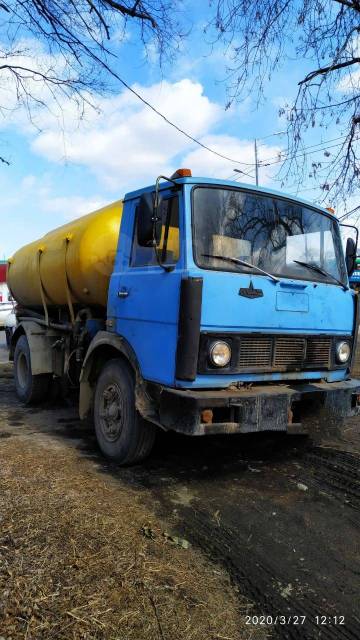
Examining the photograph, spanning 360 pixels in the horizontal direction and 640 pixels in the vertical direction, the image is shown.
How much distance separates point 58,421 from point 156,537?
3586mm

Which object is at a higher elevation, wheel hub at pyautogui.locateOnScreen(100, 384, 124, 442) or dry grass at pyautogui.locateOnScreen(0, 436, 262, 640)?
wheel hub at pyautogui.locateOnScreen(100, 384, 124, 442)

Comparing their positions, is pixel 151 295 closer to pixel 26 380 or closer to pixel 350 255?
pixel 350 255

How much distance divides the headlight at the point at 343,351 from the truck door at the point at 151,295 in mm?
1762

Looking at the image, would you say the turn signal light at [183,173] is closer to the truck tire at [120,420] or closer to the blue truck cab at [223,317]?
the blue truck cab at [223,317]

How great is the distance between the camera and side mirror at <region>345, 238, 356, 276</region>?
4.92 meters

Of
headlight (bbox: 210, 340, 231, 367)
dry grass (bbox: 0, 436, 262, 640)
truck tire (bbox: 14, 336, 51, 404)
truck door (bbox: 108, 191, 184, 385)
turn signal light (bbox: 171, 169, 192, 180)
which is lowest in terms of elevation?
dry grass (bbox: 0, 436, 262, 640)

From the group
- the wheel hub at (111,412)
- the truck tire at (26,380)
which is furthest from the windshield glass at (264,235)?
the truck tire at (26,380)

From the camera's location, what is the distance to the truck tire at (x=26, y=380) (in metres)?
7.29

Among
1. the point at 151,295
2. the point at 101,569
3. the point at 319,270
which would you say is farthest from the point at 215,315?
the point at 101,569

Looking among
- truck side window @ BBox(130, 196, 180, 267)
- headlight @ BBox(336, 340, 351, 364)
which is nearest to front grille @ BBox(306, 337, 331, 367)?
headlight @ BBox(336, 340, 351, 364)

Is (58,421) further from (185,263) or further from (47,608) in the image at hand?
(47,608)

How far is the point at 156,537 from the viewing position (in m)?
3.21

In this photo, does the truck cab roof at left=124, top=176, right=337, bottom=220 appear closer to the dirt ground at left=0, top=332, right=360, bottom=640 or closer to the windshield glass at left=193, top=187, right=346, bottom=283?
the windshield glass at left=193, top=187, right=346, bottom=283

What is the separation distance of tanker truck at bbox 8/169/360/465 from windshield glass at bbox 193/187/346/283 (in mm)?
11
